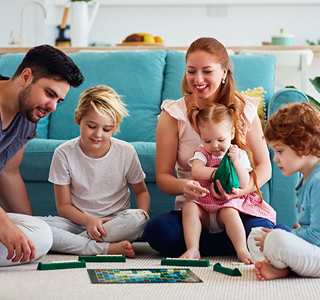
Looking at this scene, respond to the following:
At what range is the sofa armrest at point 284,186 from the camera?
168 cm

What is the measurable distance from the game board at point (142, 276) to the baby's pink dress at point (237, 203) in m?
0.30

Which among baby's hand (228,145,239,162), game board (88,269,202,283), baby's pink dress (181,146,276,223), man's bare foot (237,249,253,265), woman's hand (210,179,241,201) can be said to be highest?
baby's hand (228,145,239,162)

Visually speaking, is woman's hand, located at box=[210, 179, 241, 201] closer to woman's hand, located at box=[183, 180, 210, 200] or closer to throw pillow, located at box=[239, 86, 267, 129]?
woman's hand, located at box=[183, 180, 210, 200]

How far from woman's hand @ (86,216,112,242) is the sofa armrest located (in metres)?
0.74

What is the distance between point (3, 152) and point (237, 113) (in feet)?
2.72

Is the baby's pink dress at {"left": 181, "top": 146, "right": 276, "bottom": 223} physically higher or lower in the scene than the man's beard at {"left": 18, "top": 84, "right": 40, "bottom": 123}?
lower

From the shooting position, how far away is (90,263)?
1.25m

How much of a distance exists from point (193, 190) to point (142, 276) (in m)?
0.35

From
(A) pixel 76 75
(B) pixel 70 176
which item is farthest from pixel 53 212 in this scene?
(A) pixel 76 75

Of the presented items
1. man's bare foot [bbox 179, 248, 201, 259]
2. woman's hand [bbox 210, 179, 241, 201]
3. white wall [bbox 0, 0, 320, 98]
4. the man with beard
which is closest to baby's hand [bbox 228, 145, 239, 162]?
woman's hand [bbox 210, 179, 241, 201]

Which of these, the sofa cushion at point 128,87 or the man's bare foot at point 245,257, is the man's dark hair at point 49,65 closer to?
the man's bare foot at point 245,257

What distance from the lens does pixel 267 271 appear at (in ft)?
3.41

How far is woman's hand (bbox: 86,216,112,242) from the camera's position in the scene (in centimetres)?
143

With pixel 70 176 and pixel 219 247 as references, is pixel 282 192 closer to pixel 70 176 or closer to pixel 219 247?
pixel 219 247
